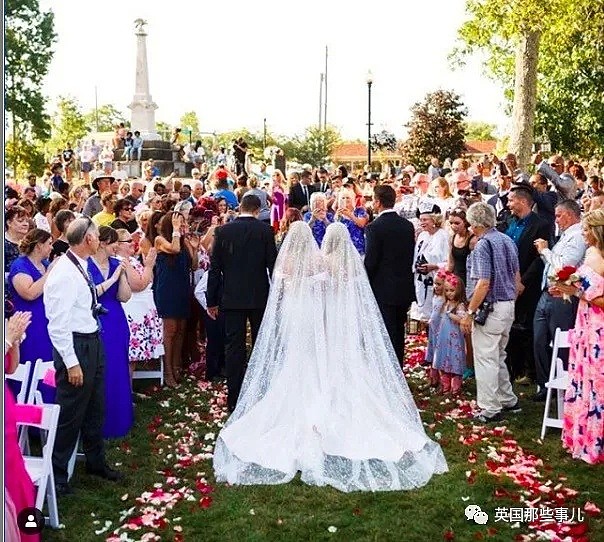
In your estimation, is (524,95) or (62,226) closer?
(62,226)

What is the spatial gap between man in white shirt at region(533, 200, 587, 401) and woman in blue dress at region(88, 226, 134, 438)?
12.0 feet

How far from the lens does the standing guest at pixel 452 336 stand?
7.39m

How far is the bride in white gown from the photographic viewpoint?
547 cm

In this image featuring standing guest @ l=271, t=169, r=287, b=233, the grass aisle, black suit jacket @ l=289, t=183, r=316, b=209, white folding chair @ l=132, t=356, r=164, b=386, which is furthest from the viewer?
standing guest @ l=271, t=169, r=287, b=233

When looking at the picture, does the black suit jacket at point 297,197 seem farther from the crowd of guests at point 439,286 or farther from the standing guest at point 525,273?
the standing guest at point 525,273

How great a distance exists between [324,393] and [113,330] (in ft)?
6.00

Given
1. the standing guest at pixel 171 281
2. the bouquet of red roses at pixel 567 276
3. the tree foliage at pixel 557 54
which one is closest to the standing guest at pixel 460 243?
the bouquet of red roses at pixel 567 276

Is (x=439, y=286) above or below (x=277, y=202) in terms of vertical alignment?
below

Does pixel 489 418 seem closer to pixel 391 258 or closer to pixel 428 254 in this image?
pixel 391 258

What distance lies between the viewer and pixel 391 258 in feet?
24.7

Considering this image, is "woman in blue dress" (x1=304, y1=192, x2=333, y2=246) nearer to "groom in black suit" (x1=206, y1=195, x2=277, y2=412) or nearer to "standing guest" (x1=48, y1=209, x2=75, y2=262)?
"groom in black suit" (x1=206, y1=195, x2=277, y2=412)

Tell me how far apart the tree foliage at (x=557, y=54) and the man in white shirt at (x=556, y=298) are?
12532 mm

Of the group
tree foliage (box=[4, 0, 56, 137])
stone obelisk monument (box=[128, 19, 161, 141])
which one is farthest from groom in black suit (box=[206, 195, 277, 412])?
stone obelisk monument (box=[128, 19, 161, 141])

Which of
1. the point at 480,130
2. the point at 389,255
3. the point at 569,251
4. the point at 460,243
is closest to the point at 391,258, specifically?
the point at 389,255
